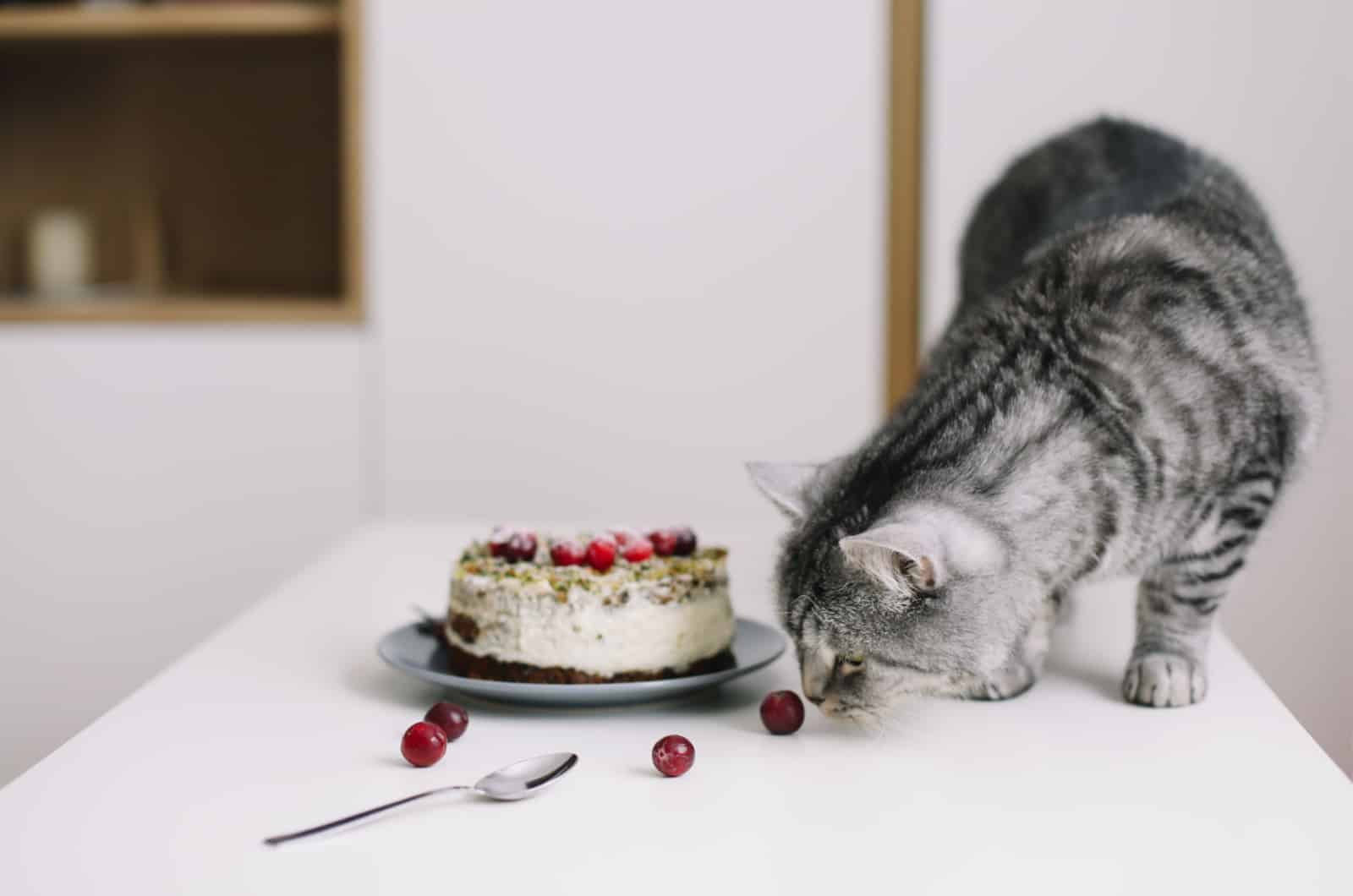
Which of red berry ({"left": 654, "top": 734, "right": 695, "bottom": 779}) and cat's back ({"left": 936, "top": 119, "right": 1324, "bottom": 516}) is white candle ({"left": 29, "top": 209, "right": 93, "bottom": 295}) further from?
red berry ({"left": 654, "top": 734, "right": 695, "bottom": 779})

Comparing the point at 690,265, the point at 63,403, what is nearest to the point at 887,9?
the point at 690,265

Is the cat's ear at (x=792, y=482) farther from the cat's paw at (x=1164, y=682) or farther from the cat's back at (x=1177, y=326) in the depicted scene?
the cat's paw at (x=1164, y=682)

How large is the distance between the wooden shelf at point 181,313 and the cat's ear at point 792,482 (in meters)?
1.56

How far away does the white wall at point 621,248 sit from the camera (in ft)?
8.19

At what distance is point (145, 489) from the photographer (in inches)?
103

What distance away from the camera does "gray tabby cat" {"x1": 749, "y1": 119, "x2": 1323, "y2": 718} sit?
1029 mm

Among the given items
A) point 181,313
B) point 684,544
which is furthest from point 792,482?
point 181,313

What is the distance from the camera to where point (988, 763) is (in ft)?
3.25

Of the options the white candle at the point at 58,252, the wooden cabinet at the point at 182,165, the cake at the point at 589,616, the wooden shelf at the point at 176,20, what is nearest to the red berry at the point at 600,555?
the cake at the point at 589,616

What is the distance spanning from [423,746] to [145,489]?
1864mm

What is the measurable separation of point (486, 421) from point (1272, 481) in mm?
1640

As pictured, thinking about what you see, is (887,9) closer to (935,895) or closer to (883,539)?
(883,539)

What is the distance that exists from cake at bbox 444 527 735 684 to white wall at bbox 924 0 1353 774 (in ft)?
4.66

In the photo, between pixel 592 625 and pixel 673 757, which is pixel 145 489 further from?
pixel 673 757
